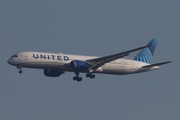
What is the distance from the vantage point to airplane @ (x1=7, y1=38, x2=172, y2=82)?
88.9m

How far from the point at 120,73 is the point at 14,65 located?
18.1 m

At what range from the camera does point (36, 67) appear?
88.9 metres

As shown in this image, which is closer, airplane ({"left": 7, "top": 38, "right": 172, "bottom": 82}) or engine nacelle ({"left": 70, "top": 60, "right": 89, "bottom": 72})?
airplane ({"left": 7, "top": 38, "right": 172, "bottom": 82})

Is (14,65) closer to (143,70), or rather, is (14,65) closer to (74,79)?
(74,79)

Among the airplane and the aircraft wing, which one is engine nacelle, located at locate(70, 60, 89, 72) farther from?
the aircraft wing

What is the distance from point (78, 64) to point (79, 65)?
9.0 inches

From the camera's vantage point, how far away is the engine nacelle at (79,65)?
296 ft

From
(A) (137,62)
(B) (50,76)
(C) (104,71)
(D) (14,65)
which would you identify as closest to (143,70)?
(A) (137,62)

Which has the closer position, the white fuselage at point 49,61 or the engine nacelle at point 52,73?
the white fuselage at point 49,61

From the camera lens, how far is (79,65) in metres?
90.6

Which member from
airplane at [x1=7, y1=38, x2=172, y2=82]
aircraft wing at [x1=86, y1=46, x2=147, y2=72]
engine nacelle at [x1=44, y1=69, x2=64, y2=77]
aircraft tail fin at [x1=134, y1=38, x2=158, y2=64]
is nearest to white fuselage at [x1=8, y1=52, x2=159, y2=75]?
airplane at [x1=7, y1=38, x2=172, y2=82]

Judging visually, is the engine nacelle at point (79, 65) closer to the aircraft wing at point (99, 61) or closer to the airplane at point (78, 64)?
the airplane at point (78, 64)

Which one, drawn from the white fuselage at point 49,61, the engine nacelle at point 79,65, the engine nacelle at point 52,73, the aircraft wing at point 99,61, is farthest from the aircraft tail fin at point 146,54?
the engine nacelle at point 52,73

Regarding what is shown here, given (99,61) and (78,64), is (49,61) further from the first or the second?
(99,61)
